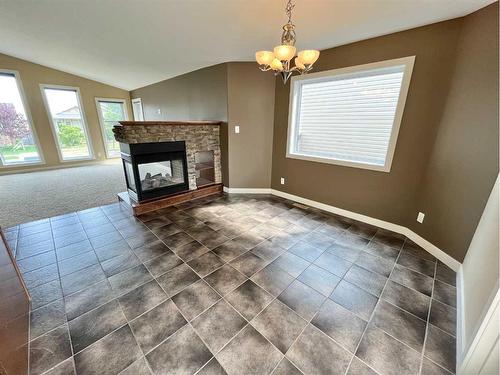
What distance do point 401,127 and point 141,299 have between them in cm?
335

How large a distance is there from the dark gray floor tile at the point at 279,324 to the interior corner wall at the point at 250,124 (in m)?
2.76

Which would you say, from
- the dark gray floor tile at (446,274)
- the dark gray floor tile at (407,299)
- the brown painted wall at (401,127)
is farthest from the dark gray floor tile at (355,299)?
the brown painted wall at (401,127)

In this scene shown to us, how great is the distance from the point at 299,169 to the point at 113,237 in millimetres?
2986

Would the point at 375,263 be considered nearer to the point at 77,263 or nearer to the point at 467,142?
the point at 467,142

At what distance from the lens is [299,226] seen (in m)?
2.89

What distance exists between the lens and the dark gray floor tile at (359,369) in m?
1.19

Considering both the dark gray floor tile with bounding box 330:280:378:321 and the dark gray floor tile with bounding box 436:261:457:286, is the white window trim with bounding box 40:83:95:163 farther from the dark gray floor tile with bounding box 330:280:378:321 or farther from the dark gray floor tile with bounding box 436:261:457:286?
the dark gray floor tile with bounding box 436:261:457:286

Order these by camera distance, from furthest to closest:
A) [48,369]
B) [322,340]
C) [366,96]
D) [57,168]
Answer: [57,168], [366,96], [322,340], [48,369]

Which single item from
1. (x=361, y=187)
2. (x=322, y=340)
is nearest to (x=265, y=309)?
(x=322, y=340)

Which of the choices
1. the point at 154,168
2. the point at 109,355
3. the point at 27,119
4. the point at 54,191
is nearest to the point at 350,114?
the point at 154,168

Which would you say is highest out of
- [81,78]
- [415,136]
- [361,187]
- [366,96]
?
[81,78]

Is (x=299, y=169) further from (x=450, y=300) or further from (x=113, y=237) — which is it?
(x=113, y=237)

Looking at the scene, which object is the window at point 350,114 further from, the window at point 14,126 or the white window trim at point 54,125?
the window at point 14,126

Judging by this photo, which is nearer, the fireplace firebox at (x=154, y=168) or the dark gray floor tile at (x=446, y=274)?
the dark gray floor tile at (x=446, y=274)
